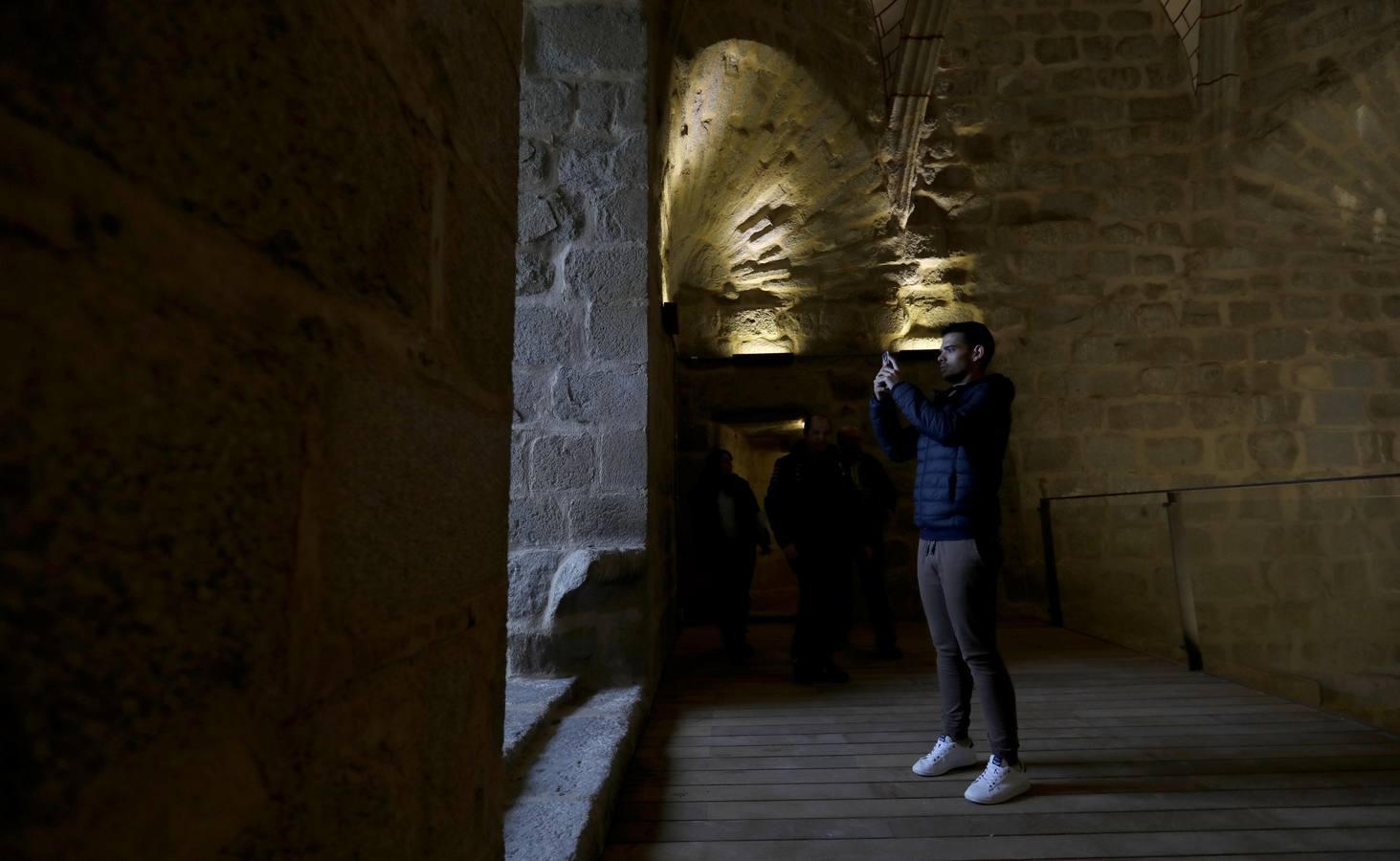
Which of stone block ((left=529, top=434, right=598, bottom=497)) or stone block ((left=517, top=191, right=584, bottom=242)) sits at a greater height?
stone block ((left=517, top=191, right=584, bottom=242))

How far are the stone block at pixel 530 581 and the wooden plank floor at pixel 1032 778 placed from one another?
600 millimetres

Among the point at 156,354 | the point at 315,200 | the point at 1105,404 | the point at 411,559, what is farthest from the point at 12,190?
the point at 1105,404

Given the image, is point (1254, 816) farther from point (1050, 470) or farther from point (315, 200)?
point (1050, 470)

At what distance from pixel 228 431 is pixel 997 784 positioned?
6.89 feet

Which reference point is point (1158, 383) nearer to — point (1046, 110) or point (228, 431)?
point (1046, 110)

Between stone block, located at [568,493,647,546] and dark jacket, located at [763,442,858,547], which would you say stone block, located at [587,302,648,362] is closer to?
stone block, located at [568,493,647,546]

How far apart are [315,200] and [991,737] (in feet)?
6.83

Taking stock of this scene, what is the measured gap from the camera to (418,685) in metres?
0.67

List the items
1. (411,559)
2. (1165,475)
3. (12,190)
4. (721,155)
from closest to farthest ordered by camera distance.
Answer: (12,190) < (411,559) < (721,155) < (1165,475)

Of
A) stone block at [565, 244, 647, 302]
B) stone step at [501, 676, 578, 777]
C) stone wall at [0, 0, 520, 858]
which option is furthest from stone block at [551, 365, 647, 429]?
stone wall at [0, 0, 520, 858]

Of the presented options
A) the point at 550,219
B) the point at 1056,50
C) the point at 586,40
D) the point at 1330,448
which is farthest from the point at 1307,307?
the point at 550,219

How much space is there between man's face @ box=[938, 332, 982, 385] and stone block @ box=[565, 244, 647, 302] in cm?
115

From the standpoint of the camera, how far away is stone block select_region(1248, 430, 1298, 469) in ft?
17.7

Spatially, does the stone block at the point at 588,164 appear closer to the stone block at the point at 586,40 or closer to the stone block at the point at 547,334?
the stone block at the point at 586,40
